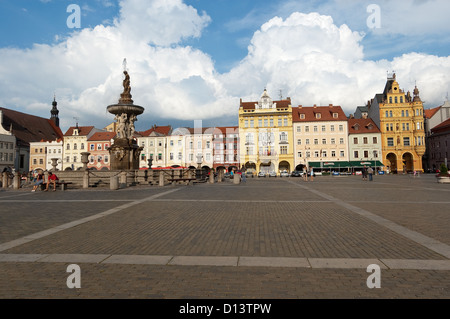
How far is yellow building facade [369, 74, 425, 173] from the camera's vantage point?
59219mm

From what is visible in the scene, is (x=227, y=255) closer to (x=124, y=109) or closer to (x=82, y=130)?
(x=124, y=109)

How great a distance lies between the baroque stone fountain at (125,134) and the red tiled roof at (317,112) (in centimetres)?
4360

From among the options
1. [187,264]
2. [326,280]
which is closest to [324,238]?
[326,280]

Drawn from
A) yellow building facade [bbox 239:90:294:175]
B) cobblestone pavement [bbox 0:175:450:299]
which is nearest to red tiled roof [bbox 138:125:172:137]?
yellow building facade [bbox 239:90:294:175]

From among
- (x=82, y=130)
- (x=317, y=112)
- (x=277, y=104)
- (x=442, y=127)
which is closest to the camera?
(x=442, y=127)

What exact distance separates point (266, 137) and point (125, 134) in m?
41.7

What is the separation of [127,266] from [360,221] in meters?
6.01

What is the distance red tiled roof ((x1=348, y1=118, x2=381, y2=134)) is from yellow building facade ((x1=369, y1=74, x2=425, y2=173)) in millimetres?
1380

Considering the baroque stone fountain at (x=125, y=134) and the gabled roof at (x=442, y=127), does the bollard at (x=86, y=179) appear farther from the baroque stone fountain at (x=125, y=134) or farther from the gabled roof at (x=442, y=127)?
the gabled roof at (x=442, y=127)

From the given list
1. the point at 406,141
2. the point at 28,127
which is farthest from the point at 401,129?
the point at 28,127

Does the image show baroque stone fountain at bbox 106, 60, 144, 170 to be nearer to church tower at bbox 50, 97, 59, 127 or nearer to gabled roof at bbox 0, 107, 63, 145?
gabled roof at bbox 0, 107, 63, 145

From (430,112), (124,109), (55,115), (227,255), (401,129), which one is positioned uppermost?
(55,115)

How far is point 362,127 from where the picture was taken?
62.5 m

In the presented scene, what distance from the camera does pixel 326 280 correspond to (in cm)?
372
